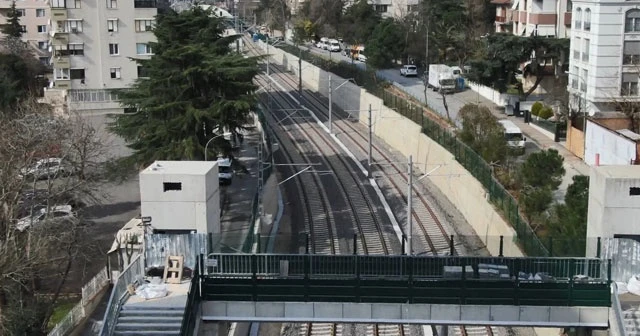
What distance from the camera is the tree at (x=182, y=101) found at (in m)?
34.0

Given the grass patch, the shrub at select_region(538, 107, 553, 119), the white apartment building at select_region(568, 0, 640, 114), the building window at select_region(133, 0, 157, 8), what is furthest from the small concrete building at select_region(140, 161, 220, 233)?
the building window at select_region(133, 0, 157, 8)

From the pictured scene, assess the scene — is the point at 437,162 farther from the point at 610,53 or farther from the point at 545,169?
the point at 545,169

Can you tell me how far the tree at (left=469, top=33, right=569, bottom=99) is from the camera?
2163 inches

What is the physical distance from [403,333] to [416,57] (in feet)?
178

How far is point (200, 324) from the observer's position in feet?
65.4

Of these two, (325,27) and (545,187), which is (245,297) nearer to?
(545,187)

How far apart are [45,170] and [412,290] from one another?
16945 mm

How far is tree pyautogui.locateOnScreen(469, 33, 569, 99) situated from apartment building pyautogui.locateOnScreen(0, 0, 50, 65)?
45873 mm

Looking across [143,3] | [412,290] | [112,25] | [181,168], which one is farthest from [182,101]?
[112,25]

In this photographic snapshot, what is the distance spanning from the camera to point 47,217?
26.7 meters

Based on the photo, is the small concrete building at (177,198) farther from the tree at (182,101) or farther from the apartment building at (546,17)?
the apartment building at (546,17)

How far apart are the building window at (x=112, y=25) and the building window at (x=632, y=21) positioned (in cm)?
3221

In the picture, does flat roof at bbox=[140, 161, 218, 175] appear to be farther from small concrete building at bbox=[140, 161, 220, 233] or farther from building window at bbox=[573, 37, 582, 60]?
building window at bbox=[573, 37, 582, 60]

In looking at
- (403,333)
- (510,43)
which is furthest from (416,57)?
(403,333)
